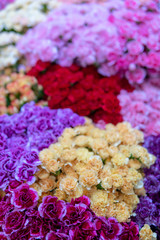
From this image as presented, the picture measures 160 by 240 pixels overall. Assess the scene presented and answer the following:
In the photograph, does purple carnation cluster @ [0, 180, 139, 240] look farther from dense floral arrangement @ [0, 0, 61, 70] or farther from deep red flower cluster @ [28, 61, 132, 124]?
dense floral arrangement @ [0, 0, 61, 70]

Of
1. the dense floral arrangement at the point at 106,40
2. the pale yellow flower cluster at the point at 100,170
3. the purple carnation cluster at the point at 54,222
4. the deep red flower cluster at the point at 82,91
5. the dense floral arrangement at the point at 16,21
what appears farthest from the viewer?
the dense floral arrangement at the point at 16,21

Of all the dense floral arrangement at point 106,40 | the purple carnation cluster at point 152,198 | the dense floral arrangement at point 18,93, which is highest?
the dense floral arrangement at point 106,40

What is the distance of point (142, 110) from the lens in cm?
190

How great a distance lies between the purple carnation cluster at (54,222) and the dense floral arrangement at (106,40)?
1236 mm

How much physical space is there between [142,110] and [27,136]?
2.97ft

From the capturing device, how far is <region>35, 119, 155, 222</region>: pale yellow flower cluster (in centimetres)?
123

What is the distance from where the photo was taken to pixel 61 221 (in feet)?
3.67

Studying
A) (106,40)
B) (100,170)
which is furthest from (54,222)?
(106,40)

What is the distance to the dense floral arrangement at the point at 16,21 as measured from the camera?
7.55 feet

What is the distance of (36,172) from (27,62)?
4.47 ft

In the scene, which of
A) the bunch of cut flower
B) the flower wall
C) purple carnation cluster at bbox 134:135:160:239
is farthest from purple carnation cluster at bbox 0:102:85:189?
purple carnation cluster at bbox 134:135:160:239

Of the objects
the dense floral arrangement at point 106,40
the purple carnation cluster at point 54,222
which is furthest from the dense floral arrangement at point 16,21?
the purple carnation cluster at point 54,222

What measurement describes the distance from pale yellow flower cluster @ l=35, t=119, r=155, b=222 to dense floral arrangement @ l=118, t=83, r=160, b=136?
0.38 m

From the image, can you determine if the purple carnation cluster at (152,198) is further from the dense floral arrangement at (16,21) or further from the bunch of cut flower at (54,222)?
the dense floral arrangement at (16,21)
